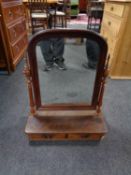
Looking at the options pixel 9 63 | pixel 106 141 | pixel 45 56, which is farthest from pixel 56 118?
pixel 9 63

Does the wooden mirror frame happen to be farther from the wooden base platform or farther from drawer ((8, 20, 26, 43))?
drawer ((8, 20, 26, 43))

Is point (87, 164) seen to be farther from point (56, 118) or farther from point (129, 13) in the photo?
point (129, 13)

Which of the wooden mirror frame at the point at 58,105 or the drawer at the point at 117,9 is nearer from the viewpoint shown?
the wooden mirror frame at the point at 58,105

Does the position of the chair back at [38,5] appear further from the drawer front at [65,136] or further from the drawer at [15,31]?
the drawer front at [65,136]

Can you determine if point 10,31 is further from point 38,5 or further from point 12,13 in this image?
point 38,5

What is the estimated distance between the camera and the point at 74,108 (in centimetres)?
119

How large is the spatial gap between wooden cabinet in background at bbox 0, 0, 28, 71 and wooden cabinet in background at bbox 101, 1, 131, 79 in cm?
134

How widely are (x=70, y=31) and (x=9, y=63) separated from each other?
4.73 ft

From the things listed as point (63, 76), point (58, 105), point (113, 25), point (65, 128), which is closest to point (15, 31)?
point (63, 76)

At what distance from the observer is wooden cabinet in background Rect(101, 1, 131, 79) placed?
1.60 metres

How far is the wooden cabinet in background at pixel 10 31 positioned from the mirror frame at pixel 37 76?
1095 millimetres

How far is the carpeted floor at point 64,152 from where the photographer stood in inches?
38.5

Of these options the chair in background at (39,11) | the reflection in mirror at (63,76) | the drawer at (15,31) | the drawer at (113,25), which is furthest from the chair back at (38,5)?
the reflection in mirror at (63,76)

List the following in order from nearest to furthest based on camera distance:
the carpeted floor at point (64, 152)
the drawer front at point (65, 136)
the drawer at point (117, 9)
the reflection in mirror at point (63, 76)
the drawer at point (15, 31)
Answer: the carpeted floor at point (64, 152)
the drawer front at point (65, 136)
the reflection in mirror at point (63, 76)
the drawer at point (117, 9)
the drawer at point (15, 31)
